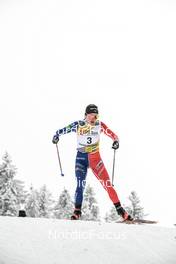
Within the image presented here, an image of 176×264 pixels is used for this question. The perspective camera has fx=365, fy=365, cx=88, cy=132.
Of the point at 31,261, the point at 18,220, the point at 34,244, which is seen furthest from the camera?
the point at 18,220

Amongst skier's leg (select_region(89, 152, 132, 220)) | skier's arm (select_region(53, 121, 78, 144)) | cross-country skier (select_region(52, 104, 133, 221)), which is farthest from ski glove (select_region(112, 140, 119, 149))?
skier's arm (select_region(53, 121, 78, 144))

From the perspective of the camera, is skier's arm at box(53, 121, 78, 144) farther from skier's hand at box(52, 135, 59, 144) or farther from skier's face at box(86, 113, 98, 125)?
skier's face at box(86, 113, 98, 125)

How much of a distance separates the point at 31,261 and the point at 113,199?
183 inches

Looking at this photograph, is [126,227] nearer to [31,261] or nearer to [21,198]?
[31,261]

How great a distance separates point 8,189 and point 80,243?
18.8 metres

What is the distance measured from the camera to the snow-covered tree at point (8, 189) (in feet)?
79.6

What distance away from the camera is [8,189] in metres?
24.3

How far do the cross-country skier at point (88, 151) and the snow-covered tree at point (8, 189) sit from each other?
15.0 meters

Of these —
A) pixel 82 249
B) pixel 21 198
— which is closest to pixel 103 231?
pixel 82 249

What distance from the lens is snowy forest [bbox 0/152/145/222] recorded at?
24.5 meters

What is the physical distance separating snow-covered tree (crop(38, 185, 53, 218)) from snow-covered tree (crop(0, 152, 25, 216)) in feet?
21.6


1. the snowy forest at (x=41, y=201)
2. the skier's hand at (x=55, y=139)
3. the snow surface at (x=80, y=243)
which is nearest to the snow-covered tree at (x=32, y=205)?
the snowy forest at (x=41, y=201)

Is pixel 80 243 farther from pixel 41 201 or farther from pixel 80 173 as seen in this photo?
pixel 41 201

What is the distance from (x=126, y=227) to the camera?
780cm
